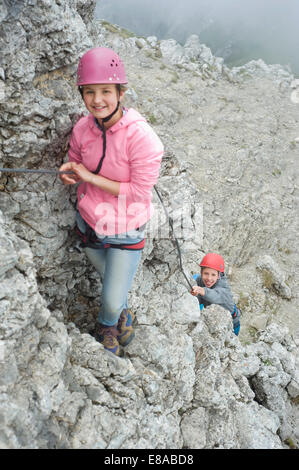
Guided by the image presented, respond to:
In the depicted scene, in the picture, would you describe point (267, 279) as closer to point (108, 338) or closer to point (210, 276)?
point (210, 276)

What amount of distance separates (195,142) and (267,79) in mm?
20925

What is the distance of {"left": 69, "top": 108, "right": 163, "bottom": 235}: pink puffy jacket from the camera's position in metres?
4.04

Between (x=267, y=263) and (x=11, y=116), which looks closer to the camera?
(x=11, y=116)

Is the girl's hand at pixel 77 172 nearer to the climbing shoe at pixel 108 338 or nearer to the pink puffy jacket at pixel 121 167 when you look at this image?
the pink puffy jacket at pixel 121 167

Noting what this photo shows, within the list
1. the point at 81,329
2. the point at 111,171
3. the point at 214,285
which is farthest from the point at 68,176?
the point at 214,285

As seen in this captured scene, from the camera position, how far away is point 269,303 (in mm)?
17062

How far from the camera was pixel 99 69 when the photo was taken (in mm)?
3740

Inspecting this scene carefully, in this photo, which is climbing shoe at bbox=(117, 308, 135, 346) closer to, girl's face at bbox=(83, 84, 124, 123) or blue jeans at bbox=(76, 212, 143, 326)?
blue jeans at bbox=(76, 212, 143, 326)

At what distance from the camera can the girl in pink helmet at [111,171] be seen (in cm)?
389

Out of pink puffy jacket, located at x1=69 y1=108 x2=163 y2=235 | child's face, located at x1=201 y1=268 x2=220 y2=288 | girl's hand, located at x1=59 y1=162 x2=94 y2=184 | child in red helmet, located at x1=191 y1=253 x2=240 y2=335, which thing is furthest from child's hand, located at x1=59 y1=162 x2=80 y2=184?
child's face, located at x1=201 y1=268 x2=220 y2=288

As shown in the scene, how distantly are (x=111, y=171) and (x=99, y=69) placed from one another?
1201 mm

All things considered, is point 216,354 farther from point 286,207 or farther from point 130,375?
point 286,207

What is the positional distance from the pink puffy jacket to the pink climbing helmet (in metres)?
0.50
